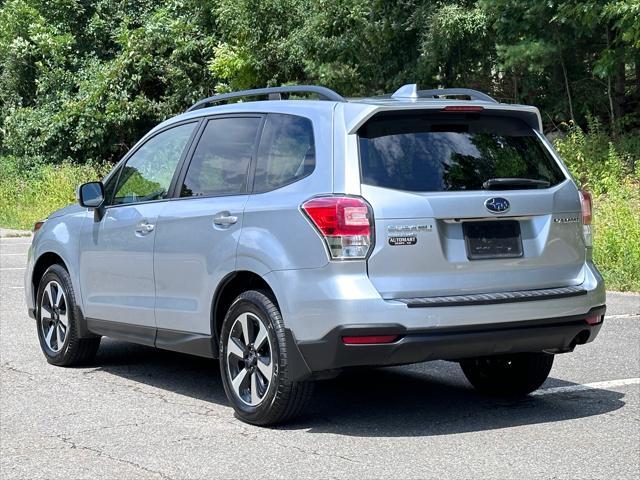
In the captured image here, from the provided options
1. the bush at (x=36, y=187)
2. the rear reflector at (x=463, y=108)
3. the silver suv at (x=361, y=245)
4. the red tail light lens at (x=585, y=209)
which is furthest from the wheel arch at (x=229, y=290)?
the bush at (x=36, y=187)

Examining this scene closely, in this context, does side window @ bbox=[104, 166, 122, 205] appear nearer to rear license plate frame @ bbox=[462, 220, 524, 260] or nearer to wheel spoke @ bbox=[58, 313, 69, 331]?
wheel spoke @ bbox=[58, 313, 69, 331]

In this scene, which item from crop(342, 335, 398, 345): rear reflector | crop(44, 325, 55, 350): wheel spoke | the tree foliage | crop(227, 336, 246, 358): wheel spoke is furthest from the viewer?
the tree foliage

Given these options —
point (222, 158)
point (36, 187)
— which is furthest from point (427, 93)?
point (36, 187)

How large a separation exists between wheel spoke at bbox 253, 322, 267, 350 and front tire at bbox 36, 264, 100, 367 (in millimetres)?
2310

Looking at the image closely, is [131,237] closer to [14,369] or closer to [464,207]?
[14,369]

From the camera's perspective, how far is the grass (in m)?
13.9

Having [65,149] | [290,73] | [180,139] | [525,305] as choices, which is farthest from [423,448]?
[65,149]

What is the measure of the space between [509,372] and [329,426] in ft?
4.73

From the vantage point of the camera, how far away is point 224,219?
6.97 m

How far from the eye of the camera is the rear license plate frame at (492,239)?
648 cm

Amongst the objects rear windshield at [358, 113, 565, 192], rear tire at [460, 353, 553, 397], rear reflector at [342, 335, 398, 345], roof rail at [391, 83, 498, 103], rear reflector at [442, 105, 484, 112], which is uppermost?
roof rail at [391, 83, 498, 103]

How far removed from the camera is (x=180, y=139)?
788cm

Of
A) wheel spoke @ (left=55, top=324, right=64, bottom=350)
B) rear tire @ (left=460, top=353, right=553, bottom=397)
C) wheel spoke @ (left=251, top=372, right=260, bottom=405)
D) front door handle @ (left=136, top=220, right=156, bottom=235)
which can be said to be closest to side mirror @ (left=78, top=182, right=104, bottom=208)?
front door handle @ (left=136, top=220, right=156, bottom=235)

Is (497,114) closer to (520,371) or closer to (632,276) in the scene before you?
(520,371)
